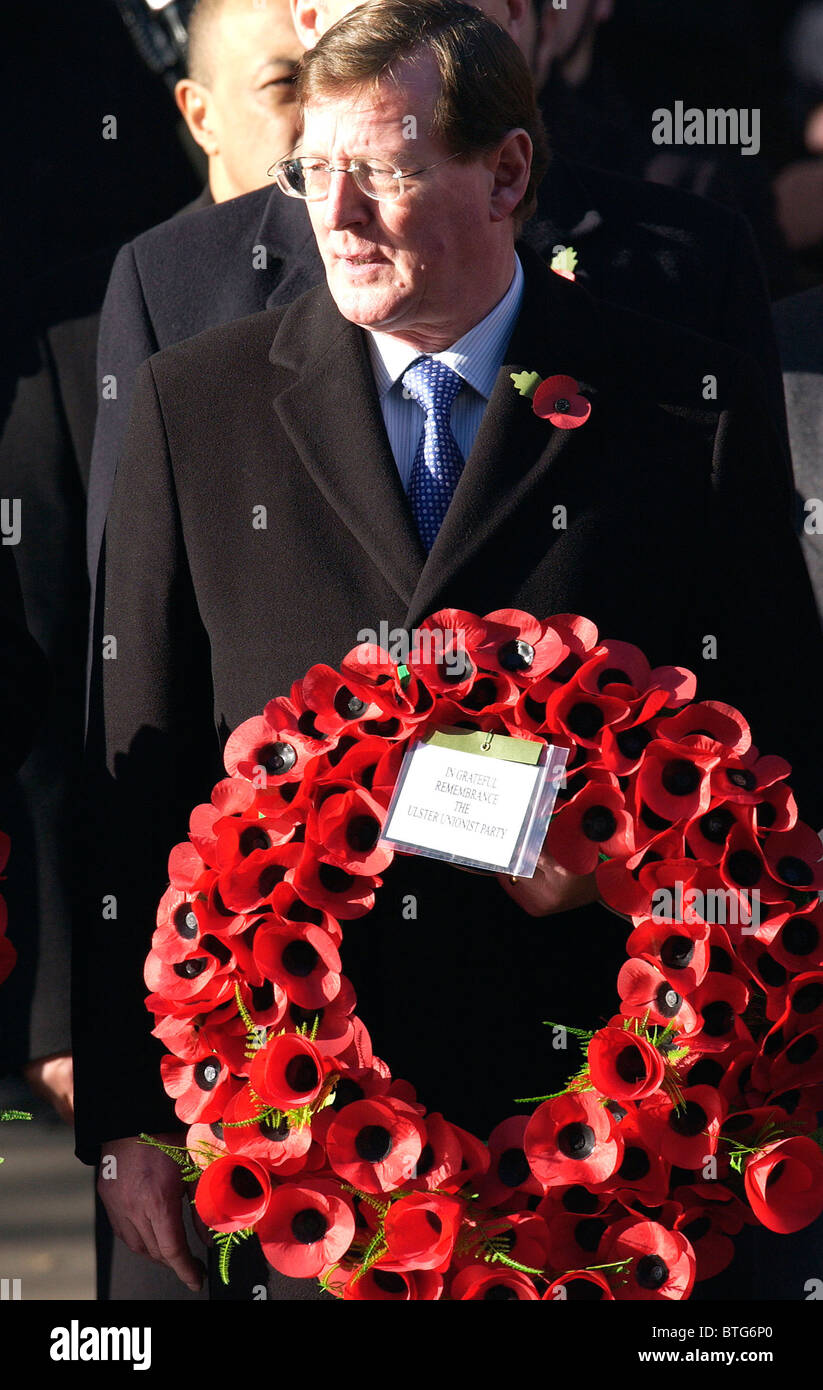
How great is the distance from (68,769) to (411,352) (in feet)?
3.85

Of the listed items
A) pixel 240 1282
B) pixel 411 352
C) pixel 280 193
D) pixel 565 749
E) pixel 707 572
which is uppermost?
pixel 280 193

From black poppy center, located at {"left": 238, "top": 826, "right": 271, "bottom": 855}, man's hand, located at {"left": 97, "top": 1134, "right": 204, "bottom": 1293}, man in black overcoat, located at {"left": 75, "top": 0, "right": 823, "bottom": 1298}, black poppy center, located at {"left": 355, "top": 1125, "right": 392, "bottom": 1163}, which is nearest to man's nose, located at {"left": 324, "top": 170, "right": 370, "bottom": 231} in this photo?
man in black overcoat, located at {"left": 75, "top": 0, "right": 823, "bottom": 1298}

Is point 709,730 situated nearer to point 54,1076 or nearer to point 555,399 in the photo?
point 555,399

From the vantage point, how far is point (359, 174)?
1999mm

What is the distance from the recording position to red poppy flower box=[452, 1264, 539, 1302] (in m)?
1.76

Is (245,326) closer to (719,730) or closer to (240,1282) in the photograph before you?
(719,730)

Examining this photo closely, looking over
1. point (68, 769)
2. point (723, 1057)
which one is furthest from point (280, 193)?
point (723, 1057)

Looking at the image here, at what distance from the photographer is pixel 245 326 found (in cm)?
231

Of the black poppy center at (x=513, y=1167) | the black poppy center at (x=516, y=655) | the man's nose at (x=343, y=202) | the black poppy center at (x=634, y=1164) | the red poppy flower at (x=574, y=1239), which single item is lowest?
the red poppy flower at (x=574, y=1239)

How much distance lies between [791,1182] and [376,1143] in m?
Result: 0.44

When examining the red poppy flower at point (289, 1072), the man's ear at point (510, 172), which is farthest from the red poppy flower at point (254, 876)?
the man's ear at point (510, 172)

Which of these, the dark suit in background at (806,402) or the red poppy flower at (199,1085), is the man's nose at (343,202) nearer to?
the red poppy flower at (199,1085)

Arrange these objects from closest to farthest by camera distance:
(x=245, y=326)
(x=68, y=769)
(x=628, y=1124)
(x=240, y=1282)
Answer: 1. (x=628, y=1124)
2. (x=240, y=1282)
3. (x=245, y=326)
4. (x=68, y=769)

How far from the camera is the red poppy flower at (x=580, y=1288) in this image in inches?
70.1
